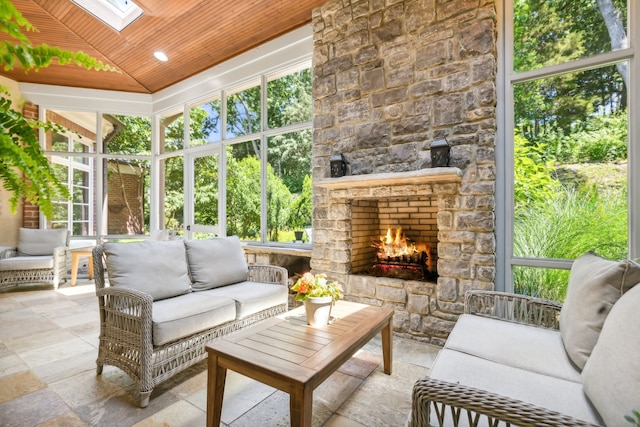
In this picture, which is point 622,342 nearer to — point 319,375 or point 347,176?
point 319,375

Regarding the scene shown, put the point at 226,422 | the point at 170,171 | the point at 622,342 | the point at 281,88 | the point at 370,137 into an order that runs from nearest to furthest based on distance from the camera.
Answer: the point at 622,342, the point at 226,422, the point at 370,137, the point at 281,88, the point at 170,171

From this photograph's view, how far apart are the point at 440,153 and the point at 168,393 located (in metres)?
2.68

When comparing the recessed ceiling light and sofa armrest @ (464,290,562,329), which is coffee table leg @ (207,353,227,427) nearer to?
sofa armrest @ (464,290,562,329)

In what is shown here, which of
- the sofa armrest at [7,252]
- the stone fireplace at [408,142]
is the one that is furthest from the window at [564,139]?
the sofa armrest at [7,252]

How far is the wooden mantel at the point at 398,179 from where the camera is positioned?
263 centimetres

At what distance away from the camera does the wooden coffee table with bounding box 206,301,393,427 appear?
A: 4.50ft

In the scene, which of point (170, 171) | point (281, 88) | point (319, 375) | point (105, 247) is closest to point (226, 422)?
point (319, 375)

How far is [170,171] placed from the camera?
6.11 meters

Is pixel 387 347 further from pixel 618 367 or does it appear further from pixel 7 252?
pixel 7 252

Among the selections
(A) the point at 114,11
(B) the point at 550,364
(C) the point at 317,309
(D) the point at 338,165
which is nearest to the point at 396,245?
(D) the point at 338,165

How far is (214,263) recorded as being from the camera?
2.95 m

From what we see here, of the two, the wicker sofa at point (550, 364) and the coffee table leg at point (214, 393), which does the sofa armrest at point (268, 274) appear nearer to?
the coffee table leg at point (214, 393)

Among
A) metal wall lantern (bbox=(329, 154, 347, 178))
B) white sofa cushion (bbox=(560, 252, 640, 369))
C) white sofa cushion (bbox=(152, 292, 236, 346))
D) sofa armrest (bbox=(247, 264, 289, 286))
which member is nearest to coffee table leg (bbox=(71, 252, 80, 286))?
sofa armrest (bbox=(247, 264, 289, 286))

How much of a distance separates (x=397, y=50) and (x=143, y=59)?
13.8 feet
